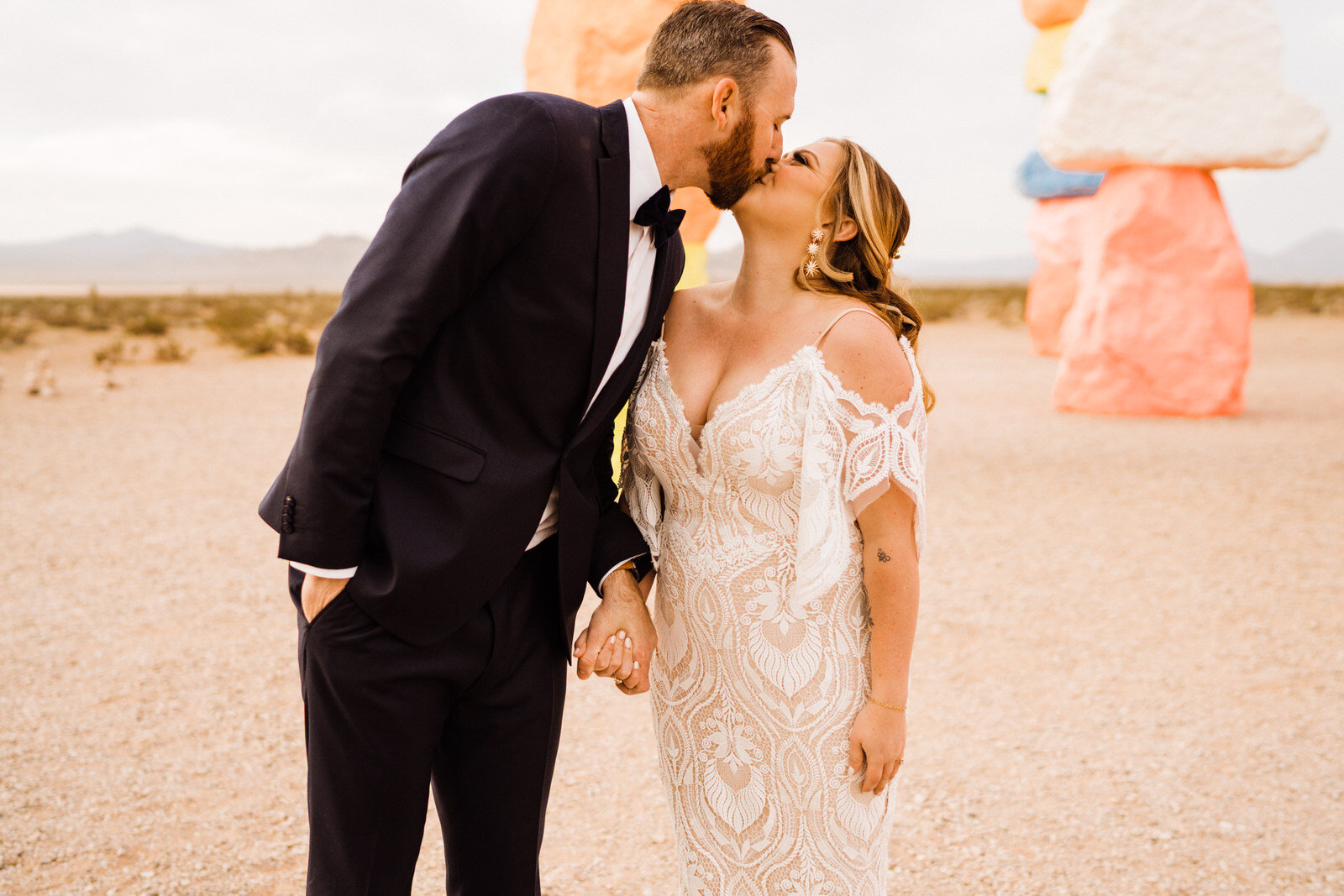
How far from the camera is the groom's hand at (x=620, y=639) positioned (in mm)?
1771

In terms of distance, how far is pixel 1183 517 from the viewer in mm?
6449

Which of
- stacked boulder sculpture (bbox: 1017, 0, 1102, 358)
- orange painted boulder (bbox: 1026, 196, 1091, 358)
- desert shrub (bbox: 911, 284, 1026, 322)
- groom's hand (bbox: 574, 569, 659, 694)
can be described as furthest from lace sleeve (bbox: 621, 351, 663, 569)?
desert shrub (bbox: 911, 284, 1026, 322)

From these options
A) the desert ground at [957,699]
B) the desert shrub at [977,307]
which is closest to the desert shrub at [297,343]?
the desert ground at [957,699]

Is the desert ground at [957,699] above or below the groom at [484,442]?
below

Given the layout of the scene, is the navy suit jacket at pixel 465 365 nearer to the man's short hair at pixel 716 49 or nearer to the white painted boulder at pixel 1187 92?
the man's short hair at pixel 716 49

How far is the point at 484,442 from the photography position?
5.12 feet

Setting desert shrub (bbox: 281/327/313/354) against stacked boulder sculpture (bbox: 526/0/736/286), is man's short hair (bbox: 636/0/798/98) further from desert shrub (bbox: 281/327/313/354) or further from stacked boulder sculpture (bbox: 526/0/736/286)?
desert shrub (bbox: 281/327/313/354)

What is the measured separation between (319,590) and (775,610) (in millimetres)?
834

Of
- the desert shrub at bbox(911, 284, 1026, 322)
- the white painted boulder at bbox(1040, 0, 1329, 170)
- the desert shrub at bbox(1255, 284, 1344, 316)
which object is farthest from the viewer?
the desert shrub at bbox(1255, 284, 1344, 316)

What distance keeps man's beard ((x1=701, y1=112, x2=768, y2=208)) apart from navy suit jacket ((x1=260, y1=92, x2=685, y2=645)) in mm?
186

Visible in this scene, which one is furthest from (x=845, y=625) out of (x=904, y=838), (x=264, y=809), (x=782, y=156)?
(x=264, y=809)

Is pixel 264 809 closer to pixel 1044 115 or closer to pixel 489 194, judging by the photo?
pixel 489 194

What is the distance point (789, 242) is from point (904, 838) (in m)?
2.00

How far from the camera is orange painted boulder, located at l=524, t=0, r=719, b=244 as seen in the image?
239 inches
